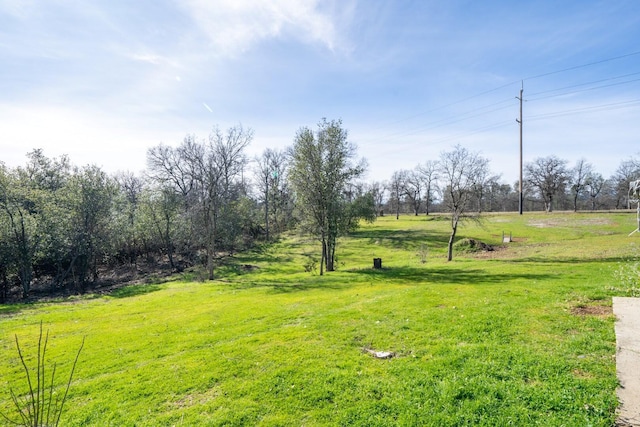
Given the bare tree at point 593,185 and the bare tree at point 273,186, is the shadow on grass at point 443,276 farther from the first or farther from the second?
the bare tree at point 593,185

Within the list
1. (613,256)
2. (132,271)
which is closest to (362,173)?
(613,256)

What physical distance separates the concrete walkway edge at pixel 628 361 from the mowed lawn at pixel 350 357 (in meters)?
0.17

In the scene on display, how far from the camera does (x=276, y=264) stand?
3803 centimetres

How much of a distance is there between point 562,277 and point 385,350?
1337 centimetres

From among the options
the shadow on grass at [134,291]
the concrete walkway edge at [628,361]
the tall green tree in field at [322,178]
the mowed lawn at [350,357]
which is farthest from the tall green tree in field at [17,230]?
the concrete walkway edge at [628,361]

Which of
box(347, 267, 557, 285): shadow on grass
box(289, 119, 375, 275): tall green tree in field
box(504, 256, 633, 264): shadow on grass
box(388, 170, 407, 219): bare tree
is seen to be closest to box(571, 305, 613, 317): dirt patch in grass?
box(347, 267, 557, 285): shadow on grass

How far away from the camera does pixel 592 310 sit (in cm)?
993

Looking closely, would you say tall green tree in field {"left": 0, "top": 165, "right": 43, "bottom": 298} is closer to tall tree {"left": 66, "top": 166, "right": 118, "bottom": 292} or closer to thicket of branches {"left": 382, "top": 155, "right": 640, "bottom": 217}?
tall tree {"left": 66, "top": 166, "right": 118, "bottom": 292}

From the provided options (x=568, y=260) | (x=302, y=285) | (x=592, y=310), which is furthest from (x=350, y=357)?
(x=568, y=260)

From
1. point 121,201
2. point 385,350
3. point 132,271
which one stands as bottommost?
point 132,271

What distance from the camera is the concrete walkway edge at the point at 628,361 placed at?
16.2ft

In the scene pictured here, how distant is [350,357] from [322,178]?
19.0 m

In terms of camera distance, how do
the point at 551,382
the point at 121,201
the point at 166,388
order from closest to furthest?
the point at 551,382 → the point at 166,388 → the point at 121,201

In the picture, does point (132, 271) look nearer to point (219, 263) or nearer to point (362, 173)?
point (219, 263)
